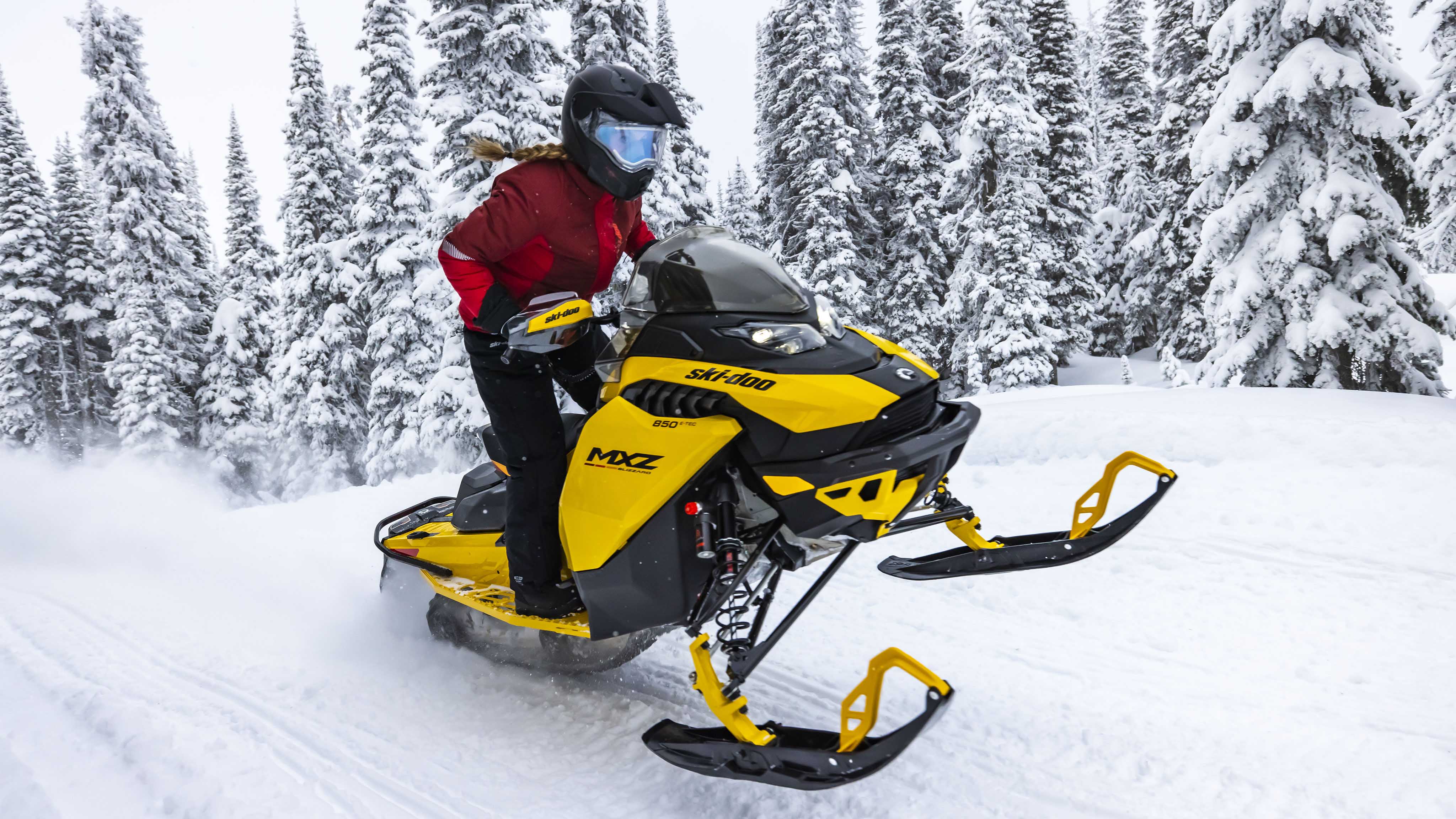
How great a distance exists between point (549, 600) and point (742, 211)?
3448 centimetres

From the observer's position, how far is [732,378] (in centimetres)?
274

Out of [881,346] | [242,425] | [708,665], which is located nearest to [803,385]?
[881,346]

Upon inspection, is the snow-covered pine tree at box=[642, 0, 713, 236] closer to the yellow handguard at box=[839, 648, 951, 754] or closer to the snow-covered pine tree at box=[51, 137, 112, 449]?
the yellow handguard at box=[839, 648, 951, 754]

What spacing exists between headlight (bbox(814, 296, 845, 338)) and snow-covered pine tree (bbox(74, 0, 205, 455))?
2711 cm

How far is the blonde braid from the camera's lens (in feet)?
10.6

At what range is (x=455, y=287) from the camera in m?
3.19

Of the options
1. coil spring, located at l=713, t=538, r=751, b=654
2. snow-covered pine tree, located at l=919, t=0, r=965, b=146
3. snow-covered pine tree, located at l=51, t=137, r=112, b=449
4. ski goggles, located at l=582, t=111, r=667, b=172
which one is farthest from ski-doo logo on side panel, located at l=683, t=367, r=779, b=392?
snow-covered pine tree, located at l=51, t=137, r=112, b=449

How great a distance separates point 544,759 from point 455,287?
6.20 feet

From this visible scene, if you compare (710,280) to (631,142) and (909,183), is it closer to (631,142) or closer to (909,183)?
(631,142)

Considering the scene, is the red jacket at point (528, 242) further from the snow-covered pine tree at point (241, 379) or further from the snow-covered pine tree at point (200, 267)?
the snow-covered pine tree at point (200, 267)

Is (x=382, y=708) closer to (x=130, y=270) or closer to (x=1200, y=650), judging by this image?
(x=1200, y=650)

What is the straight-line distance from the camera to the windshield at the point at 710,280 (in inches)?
115

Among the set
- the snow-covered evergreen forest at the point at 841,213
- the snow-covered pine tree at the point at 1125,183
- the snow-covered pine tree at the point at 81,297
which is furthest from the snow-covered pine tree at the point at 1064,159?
the snow-covered pine tree at the point at 81,297

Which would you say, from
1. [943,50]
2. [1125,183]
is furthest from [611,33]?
[1125,183]
